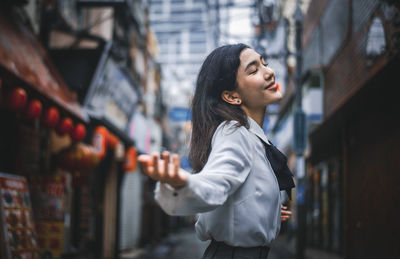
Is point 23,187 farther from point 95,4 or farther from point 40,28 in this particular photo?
point 95,4

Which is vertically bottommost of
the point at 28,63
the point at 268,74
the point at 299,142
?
the point at 299,142

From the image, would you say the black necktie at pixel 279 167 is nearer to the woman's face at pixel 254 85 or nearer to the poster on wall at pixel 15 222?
the woman's face at pixel 254 85

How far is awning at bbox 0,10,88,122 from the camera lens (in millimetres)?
6889

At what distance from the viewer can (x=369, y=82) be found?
26.1 ft

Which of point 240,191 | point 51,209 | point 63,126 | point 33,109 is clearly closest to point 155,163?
point 240,191

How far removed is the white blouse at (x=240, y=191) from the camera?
200cm

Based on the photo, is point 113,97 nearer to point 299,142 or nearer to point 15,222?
point 299,142

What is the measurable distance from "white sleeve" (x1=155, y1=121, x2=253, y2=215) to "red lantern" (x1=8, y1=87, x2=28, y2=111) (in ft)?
16.7

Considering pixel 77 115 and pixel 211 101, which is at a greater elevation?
pixel 211 101

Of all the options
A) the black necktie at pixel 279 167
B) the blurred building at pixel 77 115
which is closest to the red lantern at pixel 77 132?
the blurred building at pixel 77 115

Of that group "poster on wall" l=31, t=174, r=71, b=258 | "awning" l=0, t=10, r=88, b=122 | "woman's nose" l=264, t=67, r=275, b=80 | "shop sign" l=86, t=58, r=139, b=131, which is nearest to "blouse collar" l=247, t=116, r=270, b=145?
"woman's nose" l=264, t=67, r=275, b=80

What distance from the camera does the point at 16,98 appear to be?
6.64 meters

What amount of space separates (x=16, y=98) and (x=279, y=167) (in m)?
5.18

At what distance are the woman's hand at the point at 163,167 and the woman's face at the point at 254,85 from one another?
91 cm
